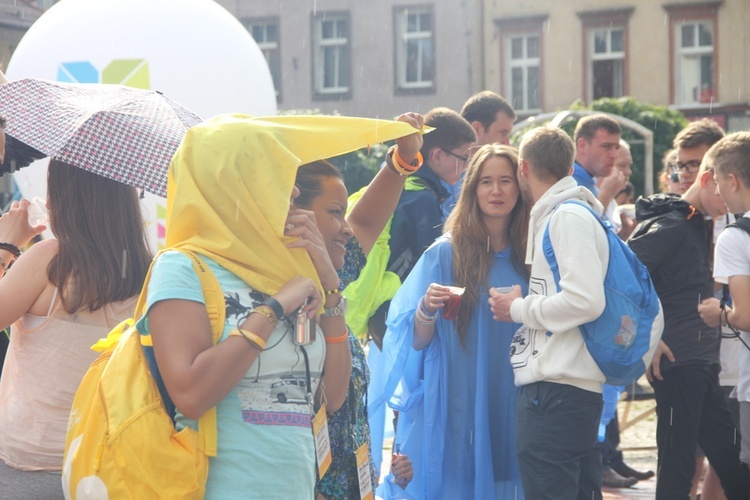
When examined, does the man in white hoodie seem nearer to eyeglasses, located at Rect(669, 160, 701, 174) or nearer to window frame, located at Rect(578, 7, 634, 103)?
eyeglasses, located at Rect(669, 160, 701, 174)

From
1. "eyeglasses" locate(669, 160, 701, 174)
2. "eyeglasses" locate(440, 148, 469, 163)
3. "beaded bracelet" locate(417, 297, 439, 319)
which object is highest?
"eyeglasses" locate(440, 148, 469, 163)

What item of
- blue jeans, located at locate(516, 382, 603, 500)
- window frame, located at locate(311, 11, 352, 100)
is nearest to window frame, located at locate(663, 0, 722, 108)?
window frame, located at locate(311, 11, 352, 100)

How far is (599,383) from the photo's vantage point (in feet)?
14.1

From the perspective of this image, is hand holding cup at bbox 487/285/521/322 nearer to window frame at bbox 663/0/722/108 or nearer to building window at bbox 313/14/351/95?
window frame at bbox 663/0/722/108

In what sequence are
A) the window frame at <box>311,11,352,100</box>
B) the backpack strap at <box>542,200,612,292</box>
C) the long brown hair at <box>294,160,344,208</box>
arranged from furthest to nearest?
the window frame at <box>311,11,352,100</box>, the backpack strap at <box>542,200,612,292</box>, the long brown hair at <box>294,160,344,208</box>

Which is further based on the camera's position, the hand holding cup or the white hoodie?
the hand holding cup

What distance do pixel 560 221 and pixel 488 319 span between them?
75 centimetres

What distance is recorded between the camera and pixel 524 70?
1171 inches

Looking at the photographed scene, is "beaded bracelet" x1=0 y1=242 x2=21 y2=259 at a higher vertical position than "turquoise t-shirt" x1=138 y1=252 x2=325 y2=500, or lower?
higher

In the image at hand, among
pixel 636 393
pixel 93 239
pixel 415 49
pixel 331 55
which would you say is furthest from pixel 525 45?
pixel 93 239

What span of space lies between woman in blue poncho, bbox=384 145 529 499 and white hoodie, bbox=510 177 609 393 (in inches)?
15.6

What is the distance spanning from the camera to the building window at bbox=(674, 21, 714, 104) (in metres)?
28.5

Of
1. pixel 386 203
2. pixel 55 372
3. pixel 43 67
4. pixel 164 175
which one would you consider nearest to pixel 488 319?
pixel 386 203

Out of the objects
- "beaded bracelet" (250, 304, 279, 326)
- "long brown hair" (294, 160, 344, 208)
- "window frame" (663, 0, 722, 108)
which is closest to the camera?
"beaded bracelet" (250, 304, 279, 326)
